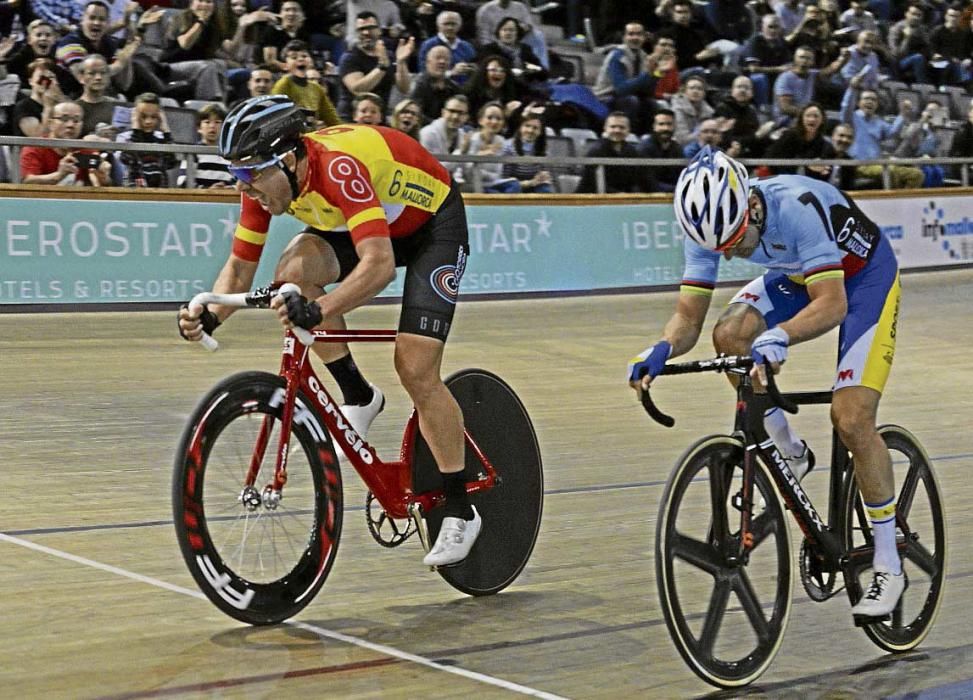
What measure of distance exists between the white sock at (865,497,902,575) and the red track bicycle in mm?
1144

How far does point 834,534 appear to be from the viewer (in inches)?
160

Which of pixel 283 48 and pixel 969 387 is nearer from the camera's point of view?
pixel 969 387

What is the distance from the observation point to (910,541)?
4.18 metres

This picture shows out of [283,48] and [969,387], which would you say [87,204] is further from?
[969,387]

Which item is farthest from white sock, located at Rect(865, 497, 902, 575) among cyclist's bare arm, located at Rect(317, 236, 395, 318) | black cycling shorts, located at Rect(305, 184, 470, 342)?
cyclist's bare arm, located at Rect(317, 236, 395, 318)

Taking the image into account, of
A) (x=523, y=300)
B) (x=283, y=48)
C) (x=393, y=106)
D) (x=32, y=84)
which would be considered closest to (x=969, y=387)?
(x=523, y=300)

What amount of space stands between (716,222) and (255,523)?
4.53 ft

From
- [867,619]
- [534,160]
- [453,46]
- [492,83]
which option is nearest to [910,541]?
[867,619]

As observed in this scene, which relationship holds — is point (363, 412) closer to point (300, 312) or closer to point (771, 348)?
point (300, 312)

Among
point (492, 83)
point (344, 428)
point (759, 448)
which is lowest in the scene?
point (492, 83)

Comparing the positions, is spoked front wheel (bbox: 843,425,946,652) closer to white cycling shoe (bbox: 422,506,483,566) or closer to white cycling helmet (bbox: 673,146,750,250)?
white cycling helmet (bbox: 673,146,750,250)

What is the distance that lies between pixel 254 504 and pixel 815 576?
1.46 m

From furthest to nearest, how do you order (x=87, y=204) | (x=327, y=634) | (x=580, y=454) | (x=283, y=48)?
1. (x=283, y=48)
2. (x=87, y=204)
3. (x=580, y=454)
4. (x=327, y=634)

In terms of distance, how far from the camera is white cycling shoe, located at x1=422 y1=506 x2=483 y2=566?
13.9ft
